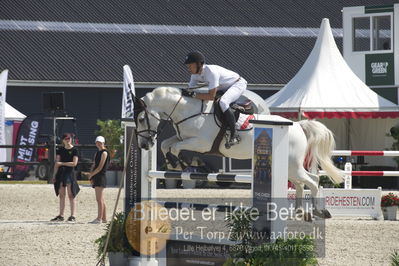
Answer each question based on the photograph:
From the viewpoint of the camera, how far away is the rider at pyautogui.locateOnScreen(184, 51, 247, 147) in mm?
9031

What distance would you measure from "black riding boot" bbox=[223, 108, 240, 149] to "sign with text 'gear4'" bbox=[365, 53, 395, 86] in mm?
15063

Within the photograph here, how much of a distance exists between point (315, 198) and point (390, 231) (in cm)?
253

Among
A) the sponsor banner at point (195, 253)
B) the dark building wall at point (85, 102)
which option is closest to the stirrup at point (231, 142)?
the sponsor banner at point (195, 253)

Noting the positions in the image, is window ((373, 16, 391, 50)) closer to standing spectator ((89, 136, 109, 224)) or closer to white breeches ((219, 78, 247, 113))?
standing spectator ((89, 136, 109, 224))

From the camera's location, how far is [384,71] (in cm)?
2355

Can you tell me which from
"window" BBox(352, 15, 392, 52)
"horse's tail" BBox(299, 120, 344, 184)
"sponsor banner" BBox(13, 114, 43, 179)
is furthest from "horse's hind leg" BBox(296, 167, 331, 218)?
"sponsor banner" BBox(13, 114, 43, 179)

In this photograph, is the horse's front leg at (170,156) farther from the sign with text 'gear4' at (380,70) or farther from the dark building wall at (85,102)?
the dark building wall at (85,102)

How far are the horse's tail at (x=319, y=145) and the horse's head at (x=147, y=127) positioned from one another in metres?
1.90

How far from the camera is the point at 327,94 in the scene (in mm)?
19922

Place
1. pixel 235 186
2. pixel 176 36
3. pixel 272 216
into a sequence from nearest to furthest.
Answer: pixel 272 216 → pixel 235 186 → pixel 176 36

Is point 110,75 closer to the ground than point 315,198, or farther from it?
farther from it

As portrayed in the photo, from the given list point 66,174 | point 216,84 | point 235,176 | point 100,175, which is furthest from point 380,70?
point 235,176

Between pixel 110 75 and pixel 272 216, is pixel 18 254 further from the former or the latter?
pixel 110 75

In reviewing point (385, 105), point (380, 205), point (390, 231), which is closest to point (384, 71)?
point (385, 105)
